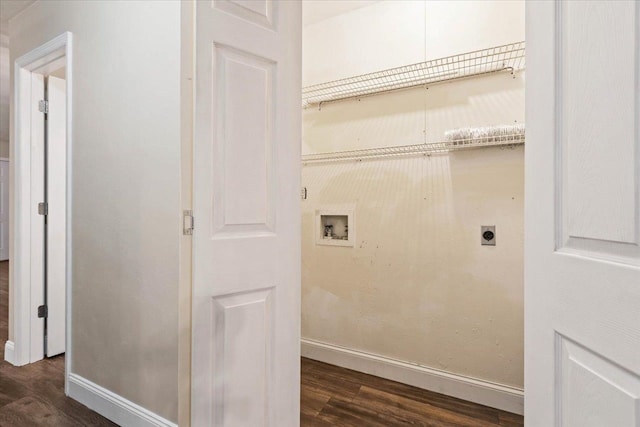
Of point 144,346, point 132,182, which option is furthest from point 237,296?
point 132,182

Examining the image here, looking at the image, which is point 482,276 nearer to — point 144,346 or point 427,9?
point 427,9

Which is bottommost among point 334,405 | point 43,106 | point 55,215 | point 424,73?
point 334,405

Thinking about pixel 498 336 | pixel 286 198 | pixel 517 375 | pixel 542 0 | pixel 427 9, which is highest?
pixel 427 9

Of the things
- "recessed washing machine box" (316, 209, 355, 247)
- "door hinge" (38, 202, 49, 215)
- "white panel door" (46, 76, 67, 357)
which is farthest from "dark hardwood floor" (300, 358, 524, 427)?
"door hinge" (38, 202, 49, 215)

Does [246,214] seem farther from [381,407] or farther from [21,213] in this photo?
[21,213]

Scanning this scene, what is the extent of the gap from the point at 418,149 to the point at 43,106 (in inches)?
107

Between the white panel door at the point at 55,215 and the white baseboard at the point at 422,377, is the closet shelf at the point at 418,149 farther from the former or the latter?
the white panel door at the point at 55,215

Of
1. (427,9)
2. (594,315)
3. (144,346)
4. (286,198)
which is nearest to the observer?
(594,315)

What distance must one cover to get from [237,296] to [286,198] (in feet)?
1.42

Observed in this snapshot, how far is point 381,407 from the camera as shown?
205cm

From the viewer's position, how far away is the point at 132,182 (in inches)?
68.1

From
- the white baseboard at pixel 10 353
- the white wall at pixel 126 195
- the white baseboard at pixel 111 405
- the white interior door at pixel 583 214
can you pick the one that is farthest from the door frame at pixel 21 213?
the white interior door at pixel 583 214

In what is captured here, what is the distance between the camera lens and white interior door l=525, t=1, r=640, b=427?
609 mm

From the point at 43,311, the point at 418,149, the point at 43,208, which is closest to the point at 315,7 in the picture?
the point at 418,149
